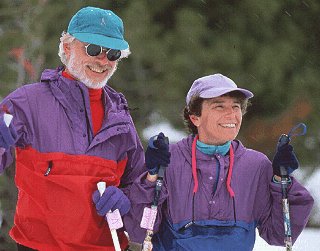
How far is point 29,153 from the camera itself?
3.18 meters

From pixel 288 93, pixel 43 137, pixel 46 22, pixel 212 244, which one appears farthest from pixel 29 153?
pixel 288 93

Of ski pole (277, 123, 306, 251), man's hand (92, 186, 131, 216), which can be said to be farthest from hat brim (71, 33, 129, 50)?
ski pole (277, 123, 306, 251)

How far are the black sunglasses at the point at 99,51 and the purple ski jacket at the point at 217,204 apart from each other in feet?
1.58

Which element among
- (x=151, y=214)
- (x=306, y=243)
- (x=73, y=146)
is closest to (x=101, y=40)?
(x=73, y=146)

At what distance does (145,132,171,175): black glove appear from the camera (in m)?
3.10

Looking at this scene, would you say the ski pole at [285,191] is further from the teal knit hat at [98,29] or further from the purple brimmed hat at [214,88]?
the teal knit hat at [98,29]

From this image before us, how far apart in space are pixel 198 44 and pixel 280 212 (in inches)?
92.8

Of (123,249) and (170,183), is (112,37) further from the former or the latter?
(123,249)

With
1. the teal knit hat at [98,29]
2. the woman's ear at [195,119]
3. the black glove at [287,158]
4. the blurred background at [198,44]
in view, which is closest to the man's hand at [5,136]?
the teal knit hat at [98,29]

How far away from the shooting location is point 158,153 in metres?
3.10

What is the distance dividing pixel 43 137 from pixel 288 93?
2.69 meters

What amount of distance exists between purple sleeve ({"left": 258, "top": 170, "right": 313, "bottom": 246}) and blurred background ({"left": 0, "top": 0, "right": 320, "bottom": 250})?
2.09 meters

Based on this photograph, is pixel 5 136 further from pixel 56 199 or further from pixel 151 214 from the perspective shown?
pixel 151 214

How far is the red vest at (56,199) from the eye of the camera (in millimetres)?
3145
